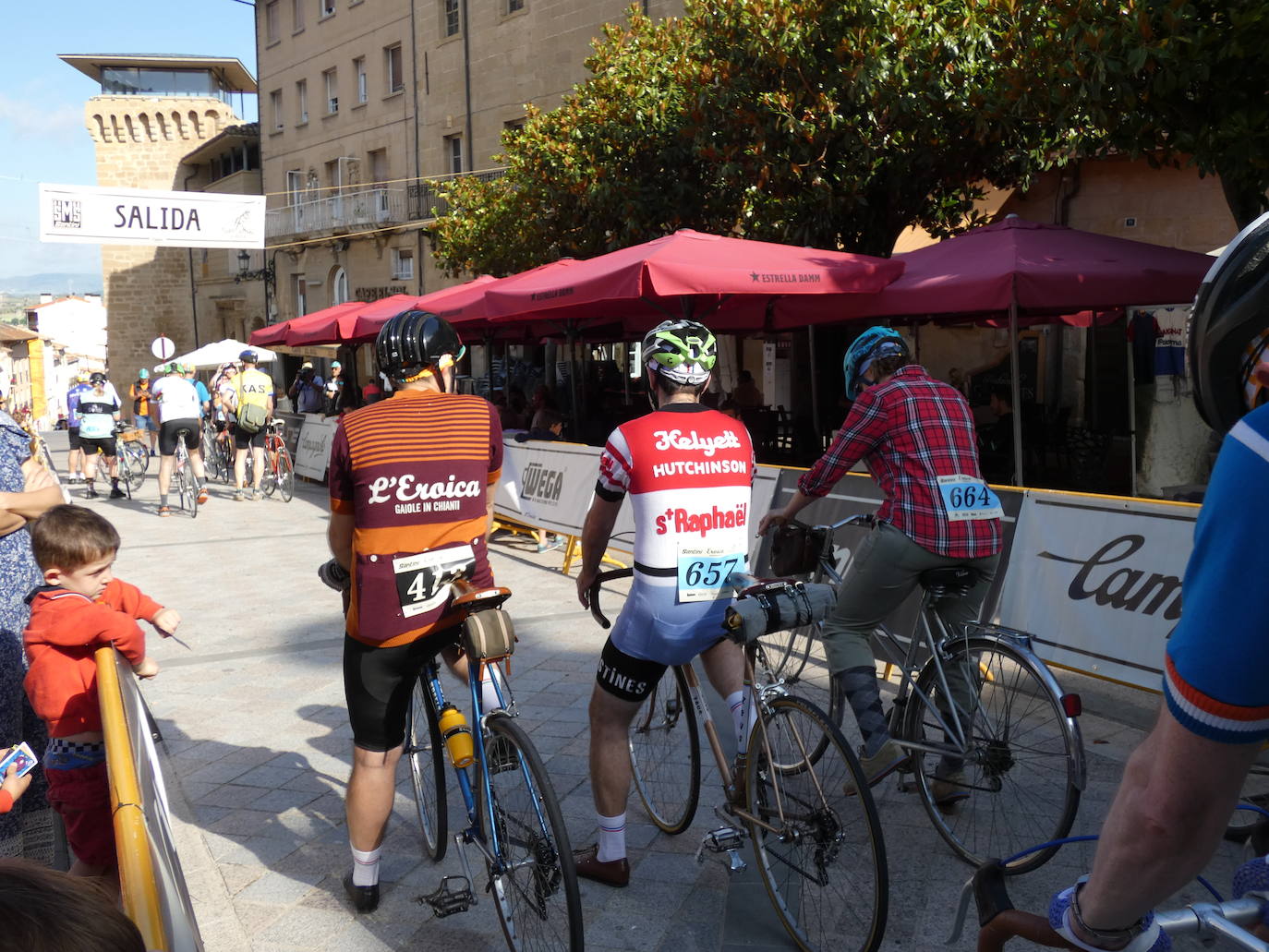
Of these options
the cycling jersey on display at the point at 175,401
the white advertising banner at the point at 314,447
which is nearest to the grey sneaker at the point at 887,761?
the cycling jersey on display at the point at 175,401

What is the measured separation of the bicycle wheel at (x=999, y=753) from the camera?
3551 mm

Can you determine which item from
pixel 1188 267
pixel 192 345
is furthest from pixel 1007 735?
pixel 192 345

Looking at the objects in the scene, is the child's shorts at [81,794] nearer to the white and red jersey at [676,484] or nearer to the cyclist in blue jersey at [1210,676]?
the white and red jersey at [676,484]

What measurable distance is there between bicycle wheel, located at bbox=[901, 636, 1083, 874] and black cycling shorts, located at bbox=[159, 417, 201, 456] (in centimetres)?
1210

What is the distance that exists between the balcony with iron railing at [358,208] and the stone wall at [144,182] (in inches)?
435

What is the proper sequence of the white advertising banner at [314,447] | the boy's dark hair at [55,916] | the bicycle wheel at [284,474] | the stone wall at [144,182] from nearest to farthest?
1. the boy's dark hair at [55,916]
2. the bicycle wheel at [284,474]
3. the white advertising banner at [314,447]
4. the stone wall at [144,182]

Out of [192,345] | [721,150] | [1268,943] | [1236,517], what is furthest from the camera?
[192,345]

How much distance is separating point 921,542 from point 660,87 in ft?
46.7

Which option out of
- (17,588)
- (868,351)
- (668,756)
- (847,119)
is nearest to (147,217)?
(847,119)

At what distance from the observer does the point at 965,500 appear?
12.7 feet

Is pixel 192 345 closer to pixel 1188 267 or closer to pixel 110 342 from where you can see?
pixel 110 342

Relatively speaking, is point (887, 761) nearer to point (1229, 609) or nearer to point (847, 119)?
point (1229, 609)

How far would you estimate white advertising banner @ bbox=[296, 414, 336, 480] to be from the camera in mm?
16688

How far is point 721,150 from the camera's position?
14.2m
